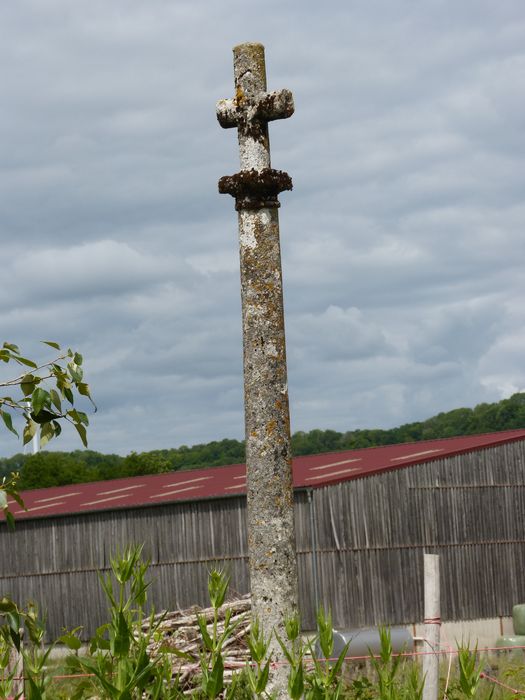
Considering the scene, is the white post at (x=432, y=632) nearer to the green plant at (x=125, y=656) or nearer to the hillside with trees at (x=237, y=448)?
the green plant at (x=125, y=656)

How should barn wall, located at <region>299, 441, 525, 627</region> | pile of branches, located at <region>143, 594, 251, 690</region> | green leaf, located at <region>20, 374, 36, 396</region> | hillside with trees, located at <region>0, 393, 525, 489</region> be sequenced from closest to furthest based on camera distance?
green leaf, located at <region>20, 374, 36, 396</region> < pile of branches, located at <region>143, 594, 251, 690</region> < barn wall, located at <region>299, 441, 525, 627</region> < hillside with trees, located at <region>0, 393, 525, 489</region>

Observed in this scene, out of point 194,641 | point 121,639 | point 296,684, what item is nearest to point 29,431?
point 121,639

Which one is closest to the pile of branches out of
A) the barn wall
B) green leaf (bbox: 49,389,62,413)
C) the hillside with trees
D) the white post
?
the white post

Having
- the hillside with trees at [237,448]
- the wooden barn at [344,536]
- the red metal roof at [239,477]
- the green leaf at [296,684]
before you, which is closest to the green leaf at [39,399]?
the green leaf at [296,684]

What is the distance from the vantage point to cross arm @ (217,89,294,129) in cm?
1079

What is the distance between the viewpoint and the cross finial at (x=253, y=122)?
10641 millimetres

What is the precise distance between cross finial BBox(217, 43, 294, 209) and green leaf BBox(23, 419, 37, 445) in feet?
14.3

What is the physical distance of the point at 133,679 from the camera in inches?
246

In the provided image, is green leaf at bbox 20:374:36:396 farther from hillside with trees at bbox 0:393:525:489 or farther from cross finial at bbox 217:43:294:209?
hillside with trees at bbox 0:393:525:489

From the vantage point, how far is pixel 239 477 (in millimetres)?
35125

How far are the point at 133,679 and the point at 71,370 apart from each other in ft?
5.68

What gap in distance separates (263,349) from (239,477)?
2508cm

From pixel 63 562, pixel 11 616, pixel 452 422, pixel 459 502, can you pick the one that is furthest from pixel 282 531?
pixel 452 422

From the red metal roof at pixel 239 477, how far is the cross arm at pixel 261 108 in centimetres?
1952
